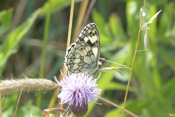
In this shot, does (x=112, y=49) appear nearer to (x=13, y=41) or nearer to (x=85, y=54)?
(x=13, y=41)

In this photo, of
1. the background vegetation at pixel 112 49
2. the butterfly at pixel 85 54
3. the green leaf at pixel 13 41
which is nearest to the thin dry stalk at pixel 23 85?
the background vegetation at pixel 112 49

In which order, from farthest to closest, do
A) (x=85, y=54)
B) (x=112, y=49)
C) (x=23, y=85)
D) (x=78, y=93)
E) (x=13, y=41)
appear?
(x=112, y=49), (x=13, y=41), (x=85, y=54), (x=78, y=93), (x=23, y=85)

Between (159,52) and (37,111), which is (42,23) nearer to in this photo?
(159,52)

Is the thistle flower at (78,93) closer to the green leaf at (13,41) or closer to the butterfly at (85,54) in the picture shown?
the butterfly at (85,54)

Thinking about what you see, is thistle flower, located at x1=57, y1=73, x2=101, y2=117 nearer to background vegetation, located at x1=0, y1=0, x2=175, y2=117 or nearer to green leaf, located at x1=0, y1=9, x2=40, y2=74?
background vegetation, located at x1=0, y1=0, x2=175, y2=117

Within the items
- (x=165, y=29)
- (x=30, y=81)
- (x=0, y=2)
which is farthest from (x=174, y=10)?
(x=0, y=2)

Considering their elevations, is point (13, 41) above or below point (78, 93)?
above

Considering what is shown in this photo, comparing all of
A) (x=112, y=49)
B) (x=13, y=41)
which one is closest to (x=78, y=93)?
(x=13, y=41)
